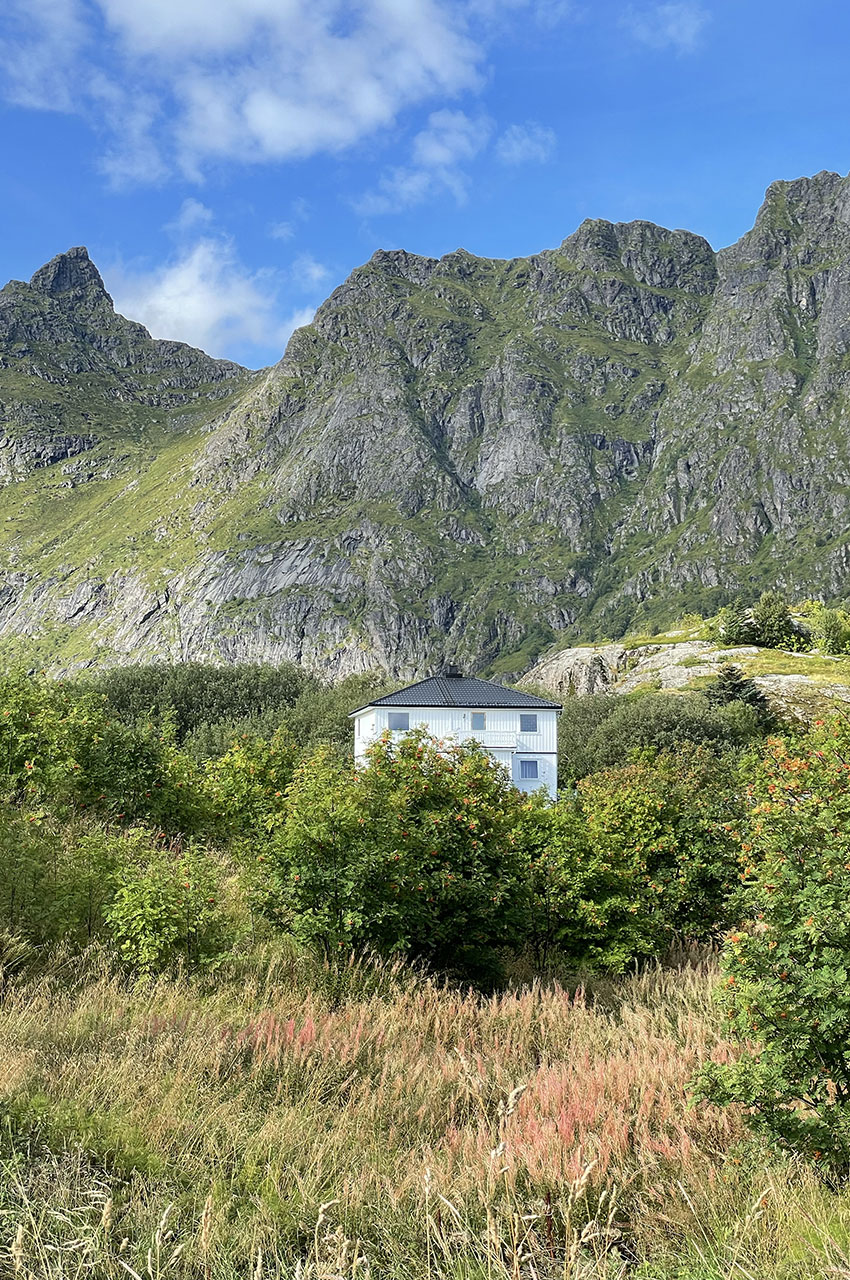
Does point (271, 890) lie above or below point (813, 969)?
below

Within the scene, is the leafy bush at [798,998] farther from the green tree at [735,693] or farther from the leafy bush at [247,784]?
the green tree at [735,693]

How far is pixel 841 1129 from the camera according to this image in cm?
464

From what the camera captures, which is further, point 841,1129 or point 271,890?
point 271,890

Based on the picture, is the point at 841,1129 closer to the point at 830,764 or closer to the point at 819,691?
the point at 830,764

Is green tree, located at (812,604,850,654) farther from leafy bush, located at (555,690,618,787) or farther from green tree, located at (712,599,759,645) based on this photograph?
leafy bush, located at (555,690,618,787)

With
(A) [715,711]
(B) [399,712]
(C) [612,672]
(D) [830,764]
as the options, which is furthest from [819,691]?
(D) [830,764]

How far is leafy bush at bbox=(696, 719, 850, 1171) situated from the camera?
15.6ft

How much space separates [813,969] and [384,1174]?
2977 mm

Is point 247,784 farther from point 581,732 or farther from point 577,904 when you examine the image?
point 581,732

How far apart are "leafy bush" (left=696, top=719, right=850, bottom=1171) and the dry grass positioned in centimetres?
31

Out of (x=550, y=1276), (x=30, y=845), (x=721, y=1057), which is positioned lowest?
(x=721, y=1057)

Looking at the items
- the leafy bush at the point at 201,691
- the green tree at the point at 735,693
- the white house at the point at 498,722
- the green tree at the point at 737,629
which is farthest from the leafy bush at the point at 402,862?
the green tree at the point at 737,629

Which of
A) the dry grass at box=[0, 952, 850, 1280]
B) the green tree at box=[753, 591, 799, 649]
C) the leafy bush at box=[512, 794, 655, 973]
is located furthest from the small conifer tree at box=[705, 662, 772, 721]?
the dry grass at box=[0, 952, 850, 1280]

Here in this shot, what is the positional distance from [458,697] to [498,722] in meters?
3.07
